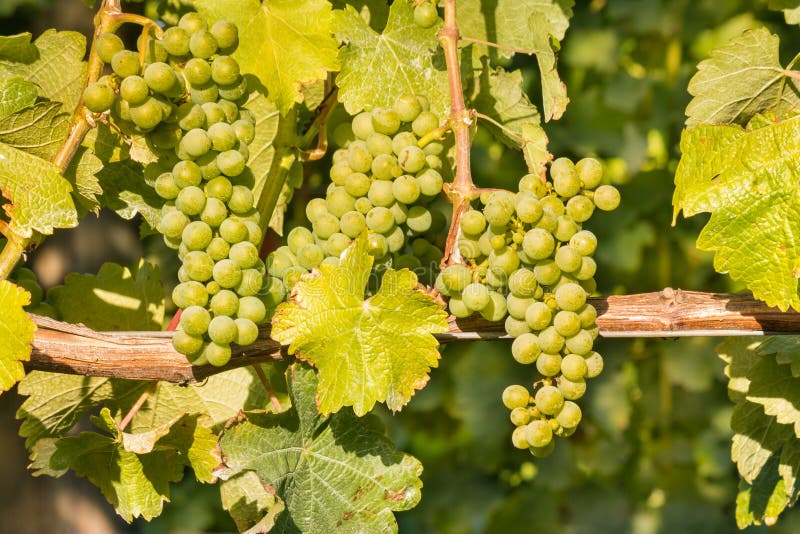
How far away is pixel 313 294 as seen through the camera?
3.70 feet

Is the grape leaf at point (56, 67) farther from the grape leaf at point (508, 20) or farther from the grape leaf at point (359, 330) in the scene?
the grape leaf at point (508, 20)

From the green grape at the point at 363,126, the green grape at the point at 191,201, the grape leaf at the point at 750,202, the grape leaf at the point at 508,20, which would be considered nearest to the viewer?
the grape leaf at the point at 750,202

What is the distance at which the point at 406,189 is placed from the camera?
3.90 ft

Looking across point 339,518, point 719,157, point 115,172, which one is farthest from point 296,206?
point 719,157

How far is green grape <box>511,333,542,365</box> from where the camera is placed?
1098 millimetres

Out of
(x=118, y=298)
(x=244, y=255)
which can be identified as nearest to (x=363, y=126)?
(x=244, y=255)

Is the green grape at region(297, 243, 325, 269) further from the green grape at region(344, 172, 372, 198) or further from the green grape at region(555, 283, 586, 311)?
the green grape at region(555, 283, 586, 311)

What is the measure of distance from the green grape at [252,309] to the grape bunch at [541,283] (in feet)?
0.76

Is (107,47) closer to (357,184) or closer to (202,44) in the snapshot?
(202,44)

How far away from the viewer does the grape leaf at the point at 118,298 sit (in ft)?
5.06

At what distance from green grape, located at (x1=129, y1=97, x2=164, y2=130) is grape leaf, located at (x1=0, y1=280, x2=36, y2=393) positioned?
0.25 metres

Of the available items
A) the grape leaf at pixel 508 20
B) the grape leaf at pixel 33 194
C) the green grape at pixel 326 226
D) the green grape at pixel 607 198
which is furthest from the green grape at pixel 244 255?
the grape leaf at pixel 508 20

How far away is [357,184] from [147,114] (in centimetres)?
28

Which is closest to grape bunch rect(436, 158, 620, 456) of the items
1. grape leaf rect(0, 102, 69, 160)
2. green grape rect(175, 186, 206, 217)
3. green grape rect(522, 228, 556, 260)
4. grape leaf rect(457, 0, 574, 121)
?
green grape rect(522, 228, 556, 260)
